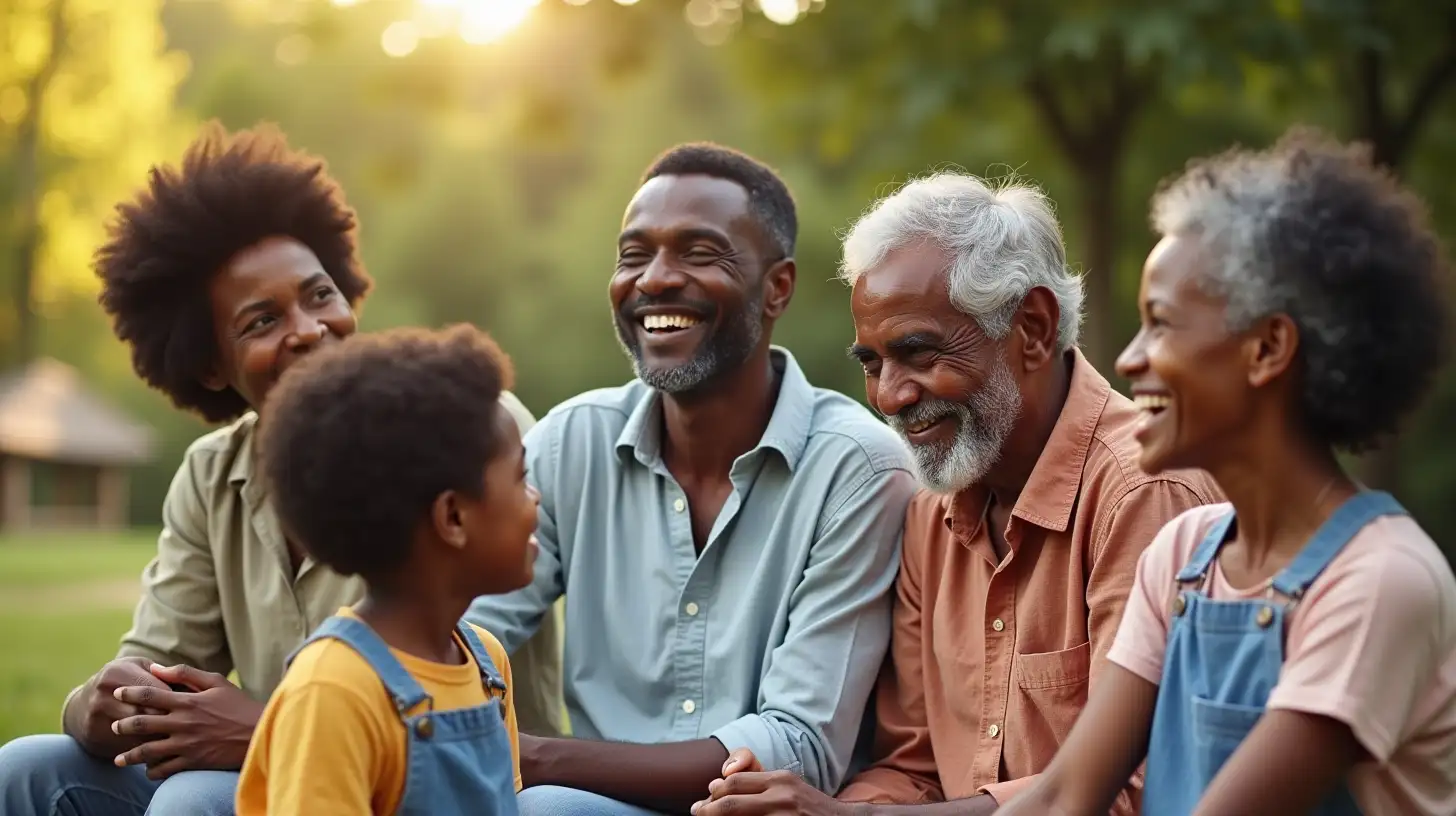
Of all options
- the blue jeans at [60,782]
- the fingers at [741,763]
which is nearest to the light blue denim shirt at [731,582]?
the fingers at [741,763]

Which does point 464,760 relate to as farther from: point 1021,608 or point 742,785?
point 1021,608

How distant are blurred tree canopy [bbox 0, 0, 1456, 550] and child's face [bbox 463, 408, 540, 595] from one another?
1.58 metres

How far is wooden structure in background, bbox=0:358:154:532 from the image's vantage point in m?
29.7

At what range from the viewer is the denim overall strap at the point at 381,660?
2.70 meters

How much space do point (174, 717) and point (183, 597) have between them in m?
0.66

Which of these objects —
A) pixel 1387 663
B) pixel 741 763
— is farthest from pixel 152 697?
pixel 1387 663

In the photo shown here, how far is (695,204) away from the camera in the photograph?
4.20m

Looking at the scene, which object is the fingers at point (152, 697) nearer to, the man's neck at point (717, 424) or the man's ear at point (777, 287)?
the man's neck at point (717, 424)

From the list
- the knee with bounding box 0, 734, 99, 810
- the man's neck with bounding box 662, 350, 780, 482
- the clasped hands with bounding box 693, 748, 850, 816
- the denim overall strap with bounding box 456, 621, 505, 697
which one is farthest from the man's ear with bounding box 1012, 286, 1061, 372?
the knee with bounding box 0, 734, 99, 810

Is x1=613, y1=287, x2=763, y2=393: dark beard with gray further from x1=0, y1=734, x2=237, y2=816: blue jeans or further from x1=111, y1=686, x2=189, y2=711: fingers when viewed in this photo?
x1=0, y1=734, x2=237, y2=816: blue jeans

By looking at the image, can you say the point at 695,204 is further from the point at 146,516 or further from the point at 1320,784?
the point at 146,516

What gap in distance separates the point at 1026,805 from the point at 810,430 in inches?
56.4

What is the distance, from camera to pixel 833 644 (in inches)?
147

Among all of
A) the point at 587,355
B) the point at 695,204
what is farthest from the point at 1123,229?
Answer: the point at 587,355
